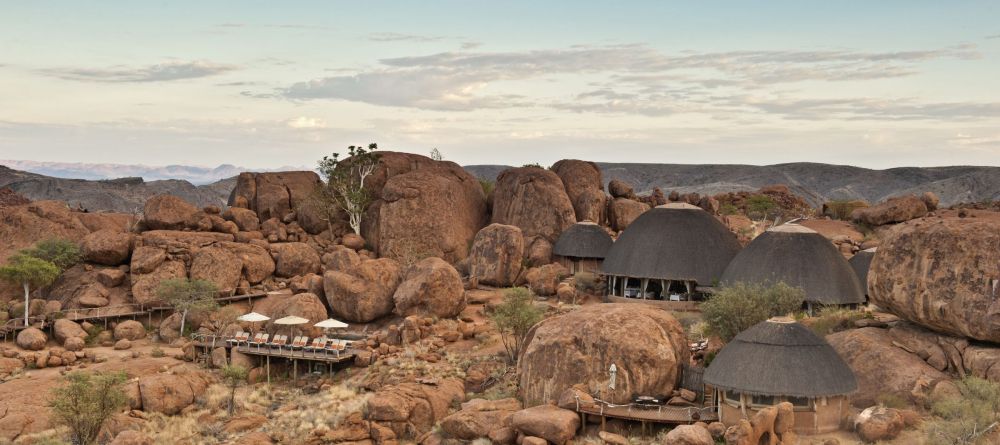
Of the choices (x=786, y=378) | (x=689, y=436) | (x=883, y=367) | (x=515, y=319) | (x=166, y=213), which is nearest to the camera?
(x=689, y=436)

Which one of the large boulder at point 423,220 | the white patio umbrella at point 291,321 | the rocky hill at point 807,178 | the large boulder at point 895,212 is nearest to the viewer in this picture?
the white patio umbrella at point 291,321

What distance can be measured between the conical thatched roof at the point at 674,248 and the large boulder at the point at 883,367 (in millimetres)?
13287

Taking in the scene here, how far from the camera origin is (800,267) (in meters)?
40.0

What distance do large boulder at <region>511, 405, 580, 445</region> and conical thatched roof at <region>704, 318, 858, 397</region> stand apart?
15.1 ft

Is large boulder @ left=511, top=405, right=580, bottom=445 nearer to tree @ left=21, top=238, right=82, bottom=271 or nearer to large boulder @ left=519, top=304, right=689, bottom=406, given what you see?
large boulder @ left=519, top=304, right=689, bottom=406

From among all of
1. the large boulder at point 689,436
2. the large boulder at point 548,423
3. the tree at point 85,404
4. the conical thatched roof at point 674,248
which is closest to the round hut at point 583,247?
the conical thatched roof at point 674,248

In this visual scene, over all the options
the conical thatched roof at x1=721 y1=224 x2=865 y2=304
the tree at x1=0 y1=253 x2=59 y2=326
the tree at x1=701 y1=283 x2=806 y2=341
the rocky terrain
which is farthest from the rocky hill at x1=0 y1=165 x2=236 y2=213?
the tree at x1=701 y1=283 x2=806 y2=341

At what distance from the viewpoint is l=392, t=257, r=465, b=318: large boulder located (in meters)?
44.7

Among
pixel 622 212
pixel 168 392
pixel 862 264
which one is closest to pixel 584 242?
pixel 622 212

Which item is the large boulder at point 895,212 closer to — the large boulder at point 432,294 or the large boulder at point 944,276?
the large boulder at point 944,276

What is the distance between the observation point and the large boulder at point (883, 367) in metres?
29.2

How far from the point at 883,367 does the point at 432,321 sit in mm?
21521

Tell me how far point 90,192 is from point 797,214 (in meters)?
106

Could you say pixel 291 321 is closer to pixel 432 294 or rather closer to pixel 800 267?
pixel 432 294
